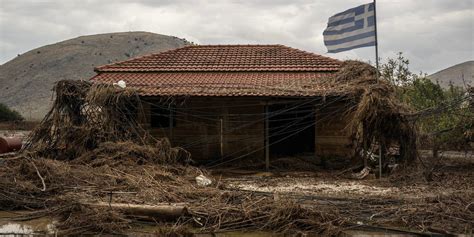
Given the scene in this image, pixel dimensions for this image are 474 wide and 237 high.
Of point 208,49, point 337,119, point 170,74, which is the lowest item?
point 337,119

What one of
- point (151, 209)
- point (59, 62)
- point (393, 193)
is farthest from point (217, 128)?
point (59, 62)

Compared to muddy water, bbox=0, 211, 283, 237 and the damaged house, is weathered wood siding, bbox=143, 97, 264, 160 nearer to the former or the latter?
the damaged house

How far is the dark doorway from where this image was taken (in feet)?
49.6

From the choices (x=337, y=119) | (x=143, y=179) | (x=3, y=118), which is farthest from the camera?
(x=3, y=118)

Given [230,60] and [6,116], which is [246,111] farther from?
[6,116]

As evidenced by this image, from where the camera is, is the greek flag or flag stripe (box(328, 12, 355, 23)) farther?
flag stripe (box(328, 12, 355, 23))

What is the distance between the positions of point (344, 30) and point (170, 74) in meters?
6.82

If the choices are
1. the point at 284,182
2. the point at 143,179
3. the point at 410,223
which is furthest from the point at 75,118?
the point at 410,223

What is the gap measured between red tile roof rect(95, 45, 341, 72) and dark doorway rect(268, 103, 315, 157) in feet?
7.34

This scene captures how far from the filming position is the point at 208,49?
20.6m

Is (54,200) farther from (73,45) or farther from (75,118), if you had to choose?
(73,45)

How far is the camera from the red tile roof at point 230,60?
17.8m

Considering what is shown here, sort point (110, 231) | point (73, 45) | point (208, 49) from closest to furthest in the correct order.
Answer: point (110, 231) < point (208, 49) < point (73, 45)

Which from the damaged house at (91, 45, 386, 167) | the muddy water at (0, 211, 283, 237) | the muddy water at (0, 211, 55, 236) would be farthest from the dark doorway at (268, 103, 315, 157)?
the muddy water at (0, 211, 55, 236)
